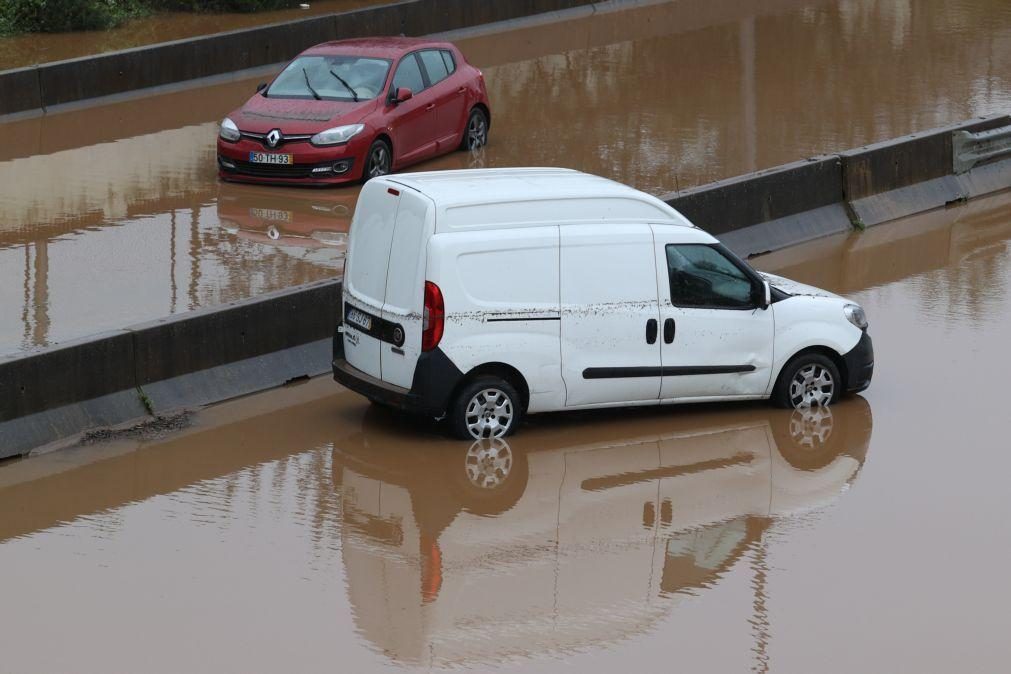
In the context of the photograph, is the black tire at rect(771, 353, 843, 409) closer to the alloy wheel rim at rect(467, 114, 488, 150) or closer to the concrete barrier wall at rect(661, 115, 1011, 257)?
the concrete barrier wall at rect(661, 115, 1011, 257)

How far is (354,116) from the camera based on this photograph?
1750 cm

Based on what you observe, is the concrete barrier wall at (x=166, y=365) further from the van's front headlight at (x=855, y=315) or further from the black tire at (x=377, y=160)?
the black tire at (x=377, y=160)

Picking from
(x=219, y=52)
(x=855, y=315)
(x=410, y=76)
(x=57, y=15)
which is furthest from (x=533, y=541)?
(x=57, y=15)

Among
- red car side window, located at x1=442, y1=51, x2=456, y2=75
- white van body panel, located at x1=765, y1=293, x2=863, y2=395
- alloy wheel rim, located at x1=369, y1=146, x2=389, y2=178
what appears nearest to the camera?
white van body panel, located at x1=765, y1=293, x2=863, y2=395

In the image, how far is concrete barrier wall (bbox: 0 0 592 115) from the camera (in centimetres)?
2072

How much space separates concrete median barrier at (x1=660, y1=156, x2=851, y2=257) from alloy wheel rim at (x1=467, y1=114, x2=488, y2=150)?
4284mm

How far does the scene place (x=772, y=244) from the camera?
16.2 m

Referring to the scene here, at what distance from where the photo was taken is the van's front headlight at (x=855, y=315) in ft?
38.9

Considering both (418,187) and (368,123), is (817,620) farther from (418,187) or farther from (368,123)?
(368,123)

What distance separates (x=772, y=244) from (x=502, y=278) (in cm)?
611

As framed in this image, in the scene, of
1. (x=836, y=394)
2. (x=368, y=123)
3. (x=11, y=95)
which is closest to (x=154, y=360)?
(x=836, y=394)

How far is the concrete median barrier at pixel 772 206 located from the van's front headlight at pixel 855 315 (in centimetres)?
337

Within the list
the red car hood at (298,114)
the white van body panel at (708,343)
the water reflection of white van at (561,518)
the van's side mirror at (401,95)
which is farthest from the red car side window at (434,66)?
the white van body panel at (708,343)

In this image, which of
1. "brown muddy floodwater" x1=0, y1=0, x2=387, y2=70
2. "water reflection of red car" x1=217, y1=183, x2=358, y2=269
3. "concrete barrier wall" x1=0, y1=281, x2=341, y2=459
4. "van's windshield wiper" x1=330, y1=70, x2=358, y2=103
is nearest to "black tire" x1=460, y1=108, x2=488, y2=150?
"van's windshield wiper" x1=330, y1=70, x2=358, y2=103
